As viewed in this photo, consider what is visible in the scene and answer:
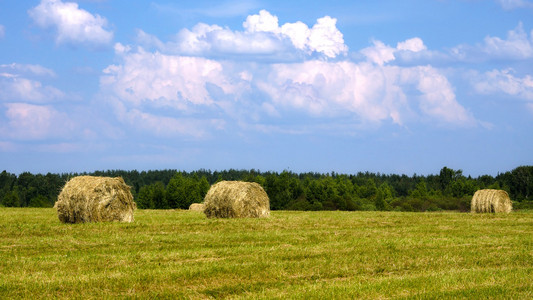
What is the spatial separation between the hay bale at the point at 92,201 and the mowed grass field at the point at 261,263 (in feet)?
10.4

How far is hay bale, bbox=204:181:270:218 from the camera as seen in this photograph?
2691cm

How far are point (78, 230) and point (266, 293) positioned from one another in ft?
35.7

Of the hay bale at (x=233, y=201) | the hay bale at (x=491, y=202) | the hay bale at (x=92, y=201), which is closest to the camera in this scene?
the hay bale at (x=92, y=201)

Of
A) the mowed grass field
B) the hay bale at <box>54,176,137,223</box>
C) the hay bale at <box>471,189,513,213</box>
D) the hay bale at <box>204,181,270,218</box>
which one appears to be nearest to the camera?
the mowed grass field

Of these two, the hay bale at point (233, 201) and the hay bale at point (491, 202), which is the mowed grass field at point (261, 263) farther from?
the hay bale at point (491, 202)

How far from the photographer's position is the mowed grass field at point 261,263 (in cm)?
1021

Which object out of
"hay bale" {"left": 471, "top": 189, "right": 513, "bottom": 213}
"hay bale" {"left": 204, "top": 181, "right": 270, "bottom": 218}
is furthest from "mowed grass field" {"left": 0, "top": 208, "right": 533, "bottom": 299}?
"hay bale" {"left": 471, "top": 189, "right": 513, "bottom": 213}

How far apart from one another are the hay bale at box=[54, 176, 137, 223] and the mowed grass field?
316 centimetres

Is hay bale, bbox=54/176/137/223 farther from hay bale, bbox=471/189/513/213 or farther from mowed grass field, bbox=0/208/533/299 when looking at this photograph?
hay bale, bbox=471/189/513/213

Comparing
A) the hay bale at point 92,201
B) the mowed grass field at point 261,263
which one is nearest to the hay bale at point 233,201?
the hay bale at point 92,201

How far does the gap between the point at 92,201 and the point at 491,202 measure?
79.4ft

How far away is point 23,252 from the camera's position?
14.2 metres

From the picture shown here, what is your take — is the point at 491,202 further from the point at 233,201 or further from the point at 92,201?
the point at 92,201

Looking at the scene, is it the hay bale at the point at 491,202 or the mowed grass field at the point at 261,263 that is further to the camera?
the hay bale at the point at 491,202
